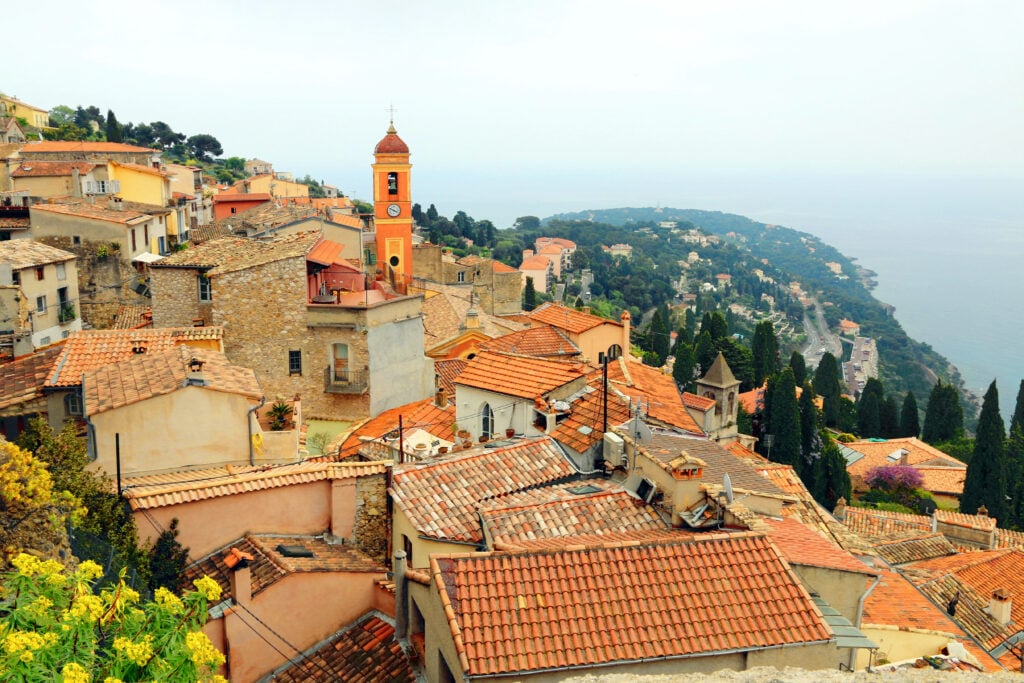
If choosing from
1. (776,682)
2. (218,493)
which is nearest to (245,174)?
(218,493)

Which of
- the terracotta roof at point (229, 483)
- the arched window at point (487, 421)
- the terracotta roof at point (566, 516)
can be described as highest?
the terracotta roof at point (229, 483)

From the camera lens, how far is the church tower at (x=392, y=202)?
127 ft

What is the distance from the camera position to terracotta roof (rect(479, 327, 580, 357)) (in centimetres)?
2702

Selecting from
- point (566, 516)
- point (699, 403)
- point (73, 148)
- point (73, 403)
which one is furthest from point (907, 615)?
point (73, 148)

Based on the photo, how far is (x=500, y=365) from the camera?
19.0 m

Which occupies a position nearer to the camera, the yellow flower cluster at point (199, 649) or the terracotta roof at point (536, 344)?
the yellow flower cluster at point (199, 649)

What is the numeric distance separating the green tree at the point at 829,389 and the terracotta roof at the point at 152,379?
56.8 m

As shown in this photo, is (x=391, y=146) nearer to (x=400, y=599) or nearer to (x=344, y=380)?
(x=344, y=380)

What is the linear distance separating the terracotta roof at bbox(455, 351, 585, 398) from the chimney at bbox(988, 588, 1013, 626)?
9.79 meters

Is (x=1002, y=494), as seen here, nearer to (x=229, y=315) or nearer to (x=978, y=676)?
(x=229, y=315)

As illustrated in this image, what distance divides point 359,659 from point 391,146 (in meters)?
31.0

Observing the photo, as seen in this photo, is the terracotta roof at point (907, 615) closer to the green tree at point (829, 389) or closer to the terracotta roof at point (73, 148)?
the terracotta roof at point (73, 148)

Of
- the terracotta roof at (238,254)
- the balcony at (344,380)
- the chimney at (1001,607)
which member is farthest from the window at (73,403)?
the chimney at (1001,607)

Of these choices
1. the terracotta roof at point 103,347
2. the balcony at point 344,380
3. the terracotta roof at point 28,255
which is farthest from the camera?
the terracotta roof at point 28,255
